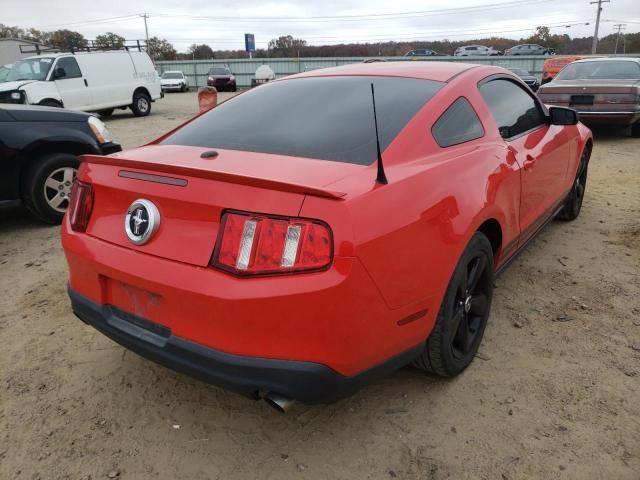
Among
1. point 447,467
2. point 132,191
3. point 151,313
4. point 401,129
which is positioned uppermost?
point 401,129

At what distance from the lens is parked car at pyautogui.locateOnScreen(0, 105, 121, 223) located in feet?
15.3

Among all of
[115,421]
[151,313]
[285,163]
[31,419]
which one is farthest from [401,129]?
[31,419]

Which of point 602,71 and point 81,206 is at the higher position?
point 602,71

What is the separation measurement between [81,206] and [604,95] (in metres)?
9.06

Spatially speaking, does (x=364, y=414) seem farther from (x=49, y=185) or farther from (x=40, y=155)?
(x=40, y=155)

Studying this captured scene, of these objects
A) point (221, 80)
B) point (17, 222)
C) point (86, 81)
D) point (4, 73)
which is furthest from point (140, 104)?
point (221, 80)

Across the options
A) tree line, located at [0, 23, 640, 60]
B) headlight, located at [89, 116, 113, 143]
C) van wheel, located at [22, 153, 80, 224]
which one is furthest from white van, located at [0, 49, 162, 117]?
tree line, located at [0, 23, 640, 60]

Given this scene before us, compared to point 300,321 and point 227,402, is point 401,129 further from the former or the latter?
point 227,402

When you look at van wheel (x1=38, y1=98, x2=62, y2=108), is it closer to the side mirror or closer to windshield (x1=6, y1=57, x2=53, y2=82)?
windshield (x1=6, y1=57, x2=53, y2=82)

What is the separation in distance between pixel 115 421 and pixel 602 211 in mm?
4940

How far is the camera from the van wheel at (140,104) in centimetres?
1619

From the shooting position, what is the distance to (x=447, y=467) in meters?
2.04

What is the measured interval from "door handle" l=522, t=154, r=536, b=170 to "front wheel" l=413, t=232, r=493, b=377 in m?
0.75

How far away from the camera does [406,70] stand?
2.91 m
